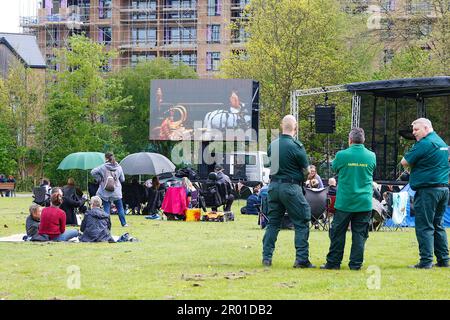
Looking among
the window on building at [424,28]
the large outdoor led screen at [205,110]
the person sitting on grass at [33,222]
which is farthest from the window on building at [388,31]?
the person sitting on grass at [33,222]

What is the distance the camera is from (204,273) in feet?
43.0

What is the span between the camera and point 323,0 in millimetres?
60562

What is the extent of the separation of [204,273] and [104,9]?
94.1 m

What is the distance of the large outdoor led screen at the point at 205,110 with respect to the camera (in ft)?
154

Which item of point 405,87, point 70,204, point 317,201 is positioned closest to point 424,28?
point 405,87

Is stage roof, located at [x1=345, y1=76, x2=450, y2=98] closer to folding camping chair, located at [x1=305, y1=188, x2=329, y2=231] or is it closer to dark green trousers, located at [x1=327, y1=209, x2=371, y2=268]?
folding camping chair, located at [x1=305, y1=188, x2=329, y2=231]

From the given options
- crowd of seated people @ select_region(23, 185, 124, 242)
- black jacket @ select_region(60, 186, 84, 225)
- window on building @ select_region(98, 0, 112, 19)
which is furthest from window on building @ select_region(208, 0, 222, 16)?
crowd of seated people @ select_region(23, 185, 124, 242)

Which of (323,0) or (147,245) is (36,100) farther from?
(147,245)

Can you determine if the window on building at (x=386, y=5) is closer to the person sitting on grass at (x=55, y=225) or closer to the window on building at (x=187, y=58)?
the window on building at (x=187, y=58)

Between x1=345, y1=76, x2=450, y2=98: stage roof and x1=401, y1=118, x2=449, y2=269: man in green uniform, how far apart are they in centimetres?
1688

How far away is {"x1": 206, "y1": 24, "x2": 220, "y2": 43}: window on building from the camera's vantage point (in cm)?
10269
